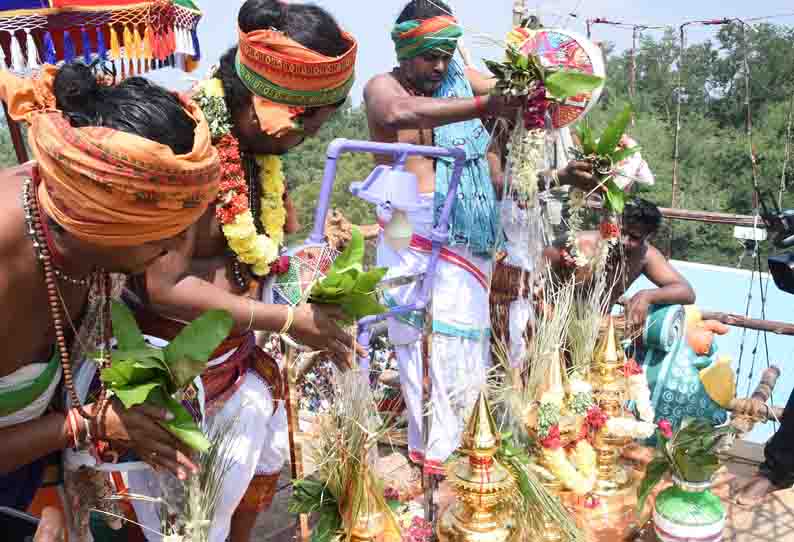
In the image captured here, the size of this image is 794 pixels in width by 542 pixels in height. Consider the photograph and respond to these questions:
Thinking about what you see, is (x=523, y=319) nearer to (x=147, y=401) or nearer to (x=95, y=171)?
(x=147, y=401)

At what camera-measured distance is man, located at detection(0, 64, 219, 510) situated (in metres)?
1.22

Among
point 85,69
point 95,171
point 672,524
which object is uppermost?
point 85,69

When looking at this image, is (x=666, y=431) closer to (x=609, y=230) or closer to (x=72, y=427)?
(x=609, y=230)

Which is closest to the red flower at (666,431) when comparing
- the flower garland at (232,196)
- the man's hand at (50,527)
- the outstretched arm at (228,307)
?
the outstretched arm at (228,307)

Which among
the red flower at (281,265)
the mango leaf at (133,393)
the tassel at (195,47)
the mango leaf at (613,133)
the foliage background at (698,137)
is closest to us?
the mango leaf at (133,393)

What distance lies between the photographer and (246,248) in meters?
2.05

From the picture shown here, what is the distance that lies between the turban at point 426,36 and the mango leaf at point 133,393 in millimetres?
1826

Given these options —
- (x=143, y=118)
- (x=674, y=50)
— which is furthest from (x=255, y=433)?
(x=674, y=50)

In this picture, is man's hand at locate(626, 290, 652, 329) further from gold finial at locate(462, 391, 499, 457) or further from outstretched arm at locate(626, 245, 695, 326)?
gold finial at locate(462, 391, 499, 457)

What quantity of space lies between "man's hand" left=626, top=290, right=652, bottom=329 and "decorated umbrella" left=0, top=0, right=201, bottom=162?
265cm

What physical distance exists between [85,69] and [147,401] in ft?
2.19

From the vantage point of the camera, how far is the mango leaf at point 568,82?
7.29ft

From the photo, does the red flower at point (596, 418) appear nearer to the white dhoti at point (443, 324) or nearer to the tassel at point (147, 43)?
the white dhoti at point (443, 324)

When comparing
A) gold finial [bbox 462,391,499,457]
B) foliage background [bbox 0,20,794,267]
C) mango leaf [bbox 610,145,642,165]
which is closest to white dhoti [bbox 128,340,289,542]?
gold finial [bbox 462,391,499,457]
